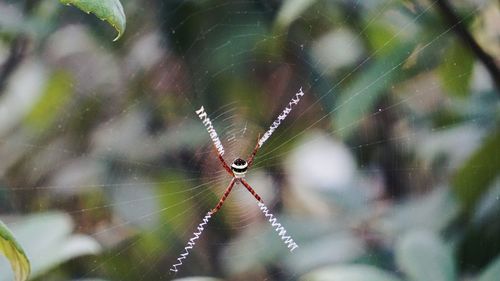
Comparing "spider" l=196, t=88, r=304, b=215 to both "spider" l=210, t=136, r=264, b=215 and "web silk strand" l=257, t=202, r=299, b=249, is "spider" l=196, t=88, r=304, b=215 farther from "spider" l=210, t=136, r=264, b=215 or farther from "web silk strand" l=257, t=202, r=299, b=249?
"web silk strand" l=257, t=202, r=299, b=249

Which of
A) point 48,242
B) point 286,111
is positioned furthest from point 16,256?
point 286,111

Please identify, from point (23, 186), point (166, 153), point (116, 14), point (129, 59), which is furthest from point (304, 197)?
point (116, 14)

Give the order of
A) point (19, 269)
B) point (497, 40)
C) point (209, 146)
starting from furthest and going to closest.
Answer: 1. point (209, 146)
2. point (497, 40)
3. point (19, 269)

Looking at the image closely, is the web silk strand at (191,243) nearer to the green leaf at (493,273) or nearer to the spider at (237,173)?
the spider at (237,173)

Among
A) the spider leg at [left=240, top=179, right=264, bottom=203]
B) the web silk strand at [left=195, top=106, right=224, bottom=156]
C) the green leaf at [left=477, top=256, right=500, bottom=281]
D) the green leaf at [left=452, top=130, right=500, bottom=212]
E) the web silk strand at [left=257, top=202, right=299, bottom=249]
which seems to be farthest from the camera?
the spider leg at [left=240, top=179, right=264, bottom=203]

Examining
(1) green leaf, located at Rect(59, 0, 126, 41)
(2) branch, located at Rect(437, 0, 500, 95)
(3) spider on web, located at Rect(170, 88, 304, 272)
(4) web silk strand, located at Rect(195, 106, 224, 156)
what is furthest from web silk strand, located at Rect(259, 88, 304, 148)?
(1) green leaf, located at Rect(59, 0, 126, 41)

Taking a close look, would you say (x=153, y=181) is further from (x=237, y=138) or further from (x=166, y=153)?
(x=237, y=138)

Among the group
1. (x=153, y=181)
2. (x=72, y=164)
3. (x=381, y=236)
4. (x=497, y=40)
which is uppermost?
(x=72, y=164)
